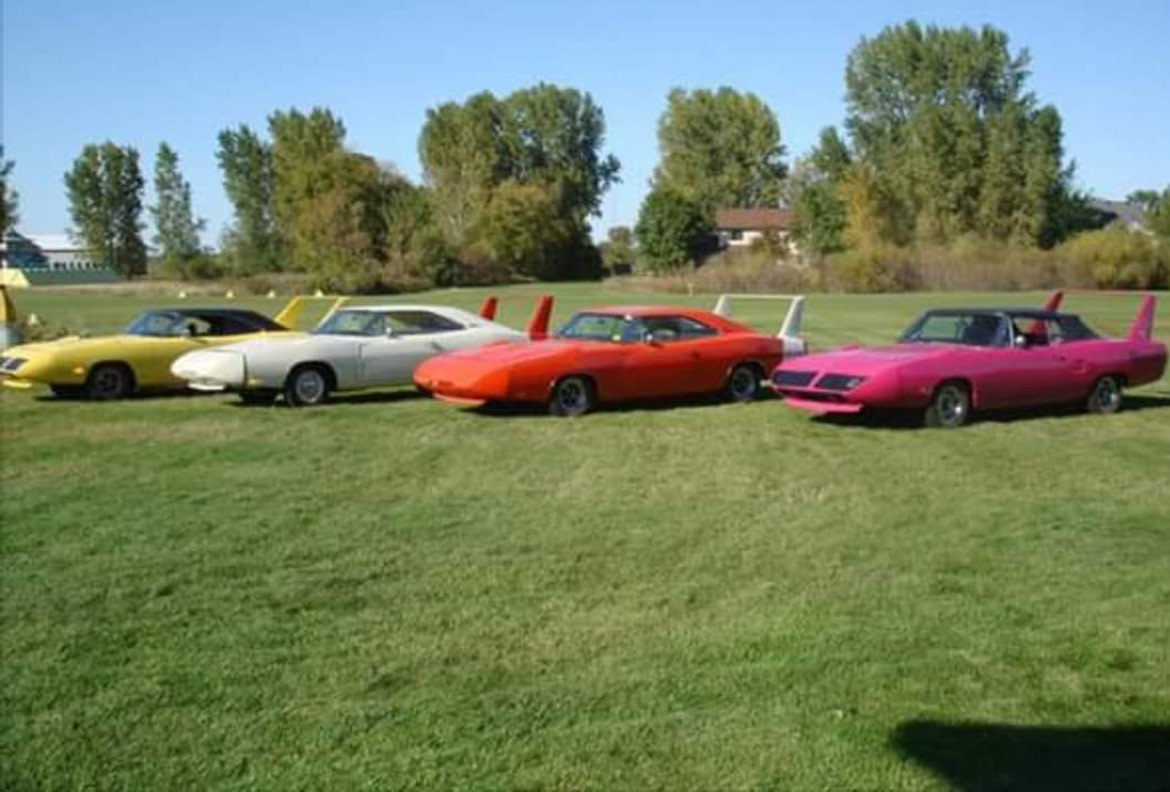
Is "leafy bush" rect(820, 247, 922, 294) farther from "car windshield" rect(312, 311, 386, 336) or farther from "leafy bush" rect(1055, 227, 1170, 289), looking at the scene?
"car windshield" rect(312, 311, 386, 336)

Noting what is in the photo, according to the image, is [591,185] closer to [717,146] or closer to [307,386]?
[717,146]

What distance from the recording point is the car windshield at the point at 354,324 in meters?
15.4

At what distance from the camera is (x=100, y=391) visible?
15555 millimetres

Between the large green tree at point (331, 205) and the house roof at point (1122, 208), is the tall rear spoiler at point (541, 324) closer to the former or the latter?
Result: the large green tree at point (331, 205)

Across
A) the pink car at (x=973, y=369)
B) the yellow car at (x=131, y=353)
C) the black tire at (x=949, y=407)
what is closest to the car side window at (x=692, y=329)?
the pink car at (x=973, y=369)

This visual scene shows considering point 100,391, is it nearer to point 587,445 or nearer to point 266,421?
point 266,421

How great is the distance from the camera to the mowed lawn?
13.6 feet

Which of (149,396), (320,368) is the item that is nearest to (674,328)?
(320,368)

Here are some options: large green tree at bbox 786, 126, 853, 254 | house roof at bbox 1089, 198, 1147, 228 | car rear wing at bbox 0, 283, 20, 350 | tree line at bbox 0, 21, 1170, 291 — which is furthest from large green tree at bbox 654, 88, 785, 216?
car rear wing at bbox 0, 283, 20, 350

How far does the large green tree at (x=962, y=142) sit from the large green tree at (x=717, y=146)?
2348 cm

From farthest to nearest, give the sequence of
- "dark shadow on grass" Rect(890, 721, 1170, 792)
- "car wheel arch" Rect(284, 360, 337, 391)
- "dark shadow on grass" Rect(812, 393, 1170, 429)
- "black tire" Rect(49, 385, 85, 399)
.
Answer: "black tire" Rect(49, 385, 85, 399), "car wheel arch" Rect(284, 360, 337, 391), "dark shadow on grass" Rect(812, 393, 1170, 429), "dark shadow on grass" Rect(890, 721, 1170, 792)

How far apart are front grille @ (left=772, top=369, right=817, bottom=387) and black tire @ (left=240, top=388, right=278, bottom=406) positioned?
624cm

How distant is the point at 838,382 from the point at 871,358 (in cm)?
54

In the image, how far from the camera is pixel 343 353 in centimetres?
1490
